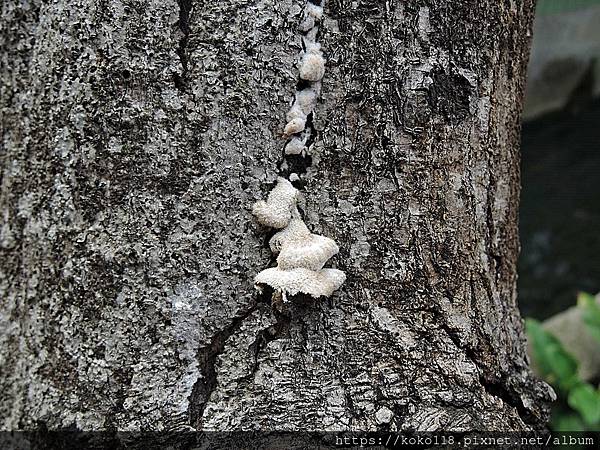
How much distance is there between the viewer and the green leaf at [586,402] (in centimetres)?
235

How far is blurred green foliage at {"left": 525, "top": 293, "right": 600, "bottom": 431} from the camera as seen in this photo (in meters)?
2.51

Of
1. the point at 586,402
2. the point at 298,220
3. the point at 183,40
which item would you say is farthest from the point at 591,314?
the point at 183,40

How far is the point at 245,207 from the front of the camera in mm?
788

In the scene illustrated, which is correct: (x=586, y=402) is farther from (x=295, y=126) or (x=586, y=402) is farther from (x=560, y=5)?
(x=560, y=5)

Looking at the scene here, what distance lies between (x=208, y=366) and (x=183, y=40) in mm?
394

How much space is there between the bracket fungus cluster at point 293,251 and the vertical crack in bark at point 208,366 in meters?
0.05

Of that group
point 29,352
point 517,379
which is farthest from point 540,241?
point 29,352

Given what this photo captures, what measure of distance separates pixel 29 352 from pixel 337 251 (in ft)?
1.48

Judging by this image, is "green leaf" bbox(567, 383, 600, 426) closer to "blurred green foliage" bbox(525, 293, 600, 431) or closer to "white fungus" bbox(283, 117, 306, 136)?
"blurred green foliage" bbox(525, 293, 600, 431)

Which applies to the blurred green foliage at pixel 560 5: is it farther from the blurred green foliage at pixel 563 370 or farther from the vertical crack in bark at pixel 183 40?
the vertical crack in bark at pixel 183 40

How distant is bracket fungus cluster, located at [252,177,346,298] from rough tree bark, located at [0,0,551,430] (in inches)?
0.8

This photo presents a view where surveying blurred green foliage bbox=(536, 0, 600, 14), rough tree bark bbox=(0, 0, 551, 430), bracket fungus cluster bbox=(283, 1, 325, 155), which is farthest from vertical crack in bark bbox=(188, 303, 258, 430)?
blurred green foliage bbox=(536, 0, 600, 14)

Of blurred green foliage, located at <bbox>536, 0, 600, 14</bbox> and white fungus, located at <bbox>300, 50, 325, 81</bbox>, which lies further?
blurred green foliage, located at <bbox>536, 0, 600, 14</bbox>

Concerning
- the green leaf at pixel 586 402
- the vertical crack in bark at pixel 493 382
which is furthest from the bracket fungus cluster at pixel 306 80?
the green leaf at pixel 586 402
